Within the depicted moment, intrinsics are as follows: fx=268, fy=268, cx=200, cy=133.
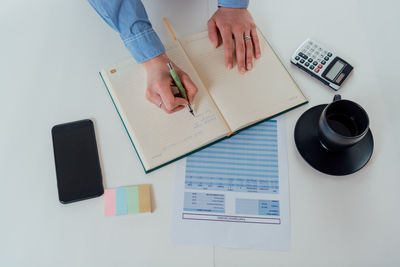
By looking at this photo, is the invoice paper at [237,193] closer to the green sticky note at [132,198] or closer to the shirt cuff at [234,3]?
the green sticky note at [132,198]

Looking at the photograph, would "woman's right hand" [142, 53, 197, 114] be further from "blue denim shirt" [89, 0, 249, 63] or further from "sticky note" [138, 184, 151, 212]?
"sticky note" [138, 184, 151, 212]

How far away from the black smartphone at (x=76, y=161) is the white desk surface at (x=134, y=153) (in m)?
0.02

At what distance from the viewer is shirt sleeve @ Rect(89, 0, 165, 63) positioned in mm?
641

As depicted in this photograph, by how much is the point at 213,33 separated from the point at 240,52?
3.7 inches

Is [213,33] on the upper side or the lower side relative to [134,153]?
upper

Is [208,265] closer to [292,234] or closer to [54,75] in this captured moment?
[292,234]

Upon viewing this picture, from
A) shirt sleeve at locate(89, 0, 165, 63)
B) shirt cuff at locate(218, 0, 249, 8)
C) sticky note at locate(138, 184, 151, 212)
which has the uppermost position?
shirt sleeve at locate(89, 0, 165, 63)

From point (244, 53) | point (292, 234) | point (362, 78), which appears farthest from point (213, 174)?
point (362, 78)

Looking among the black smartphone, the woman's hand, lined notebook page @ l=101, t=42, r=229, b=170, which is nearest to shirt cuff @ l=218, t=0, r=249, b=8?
the woman's hand

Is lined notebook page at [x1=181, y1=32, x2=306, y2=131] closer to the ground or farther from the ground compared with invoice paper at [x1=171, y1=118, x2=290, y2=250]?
farther from the ground

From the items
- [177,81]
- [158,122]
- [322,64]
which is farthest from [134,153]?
[322,64]

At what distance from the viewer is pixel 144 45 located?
0.65 m

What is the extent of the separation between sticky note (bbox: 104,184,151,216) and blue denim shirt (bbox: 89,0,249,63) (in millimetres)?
317

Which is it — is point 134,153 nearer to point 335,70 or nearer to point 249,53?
point 249,53
